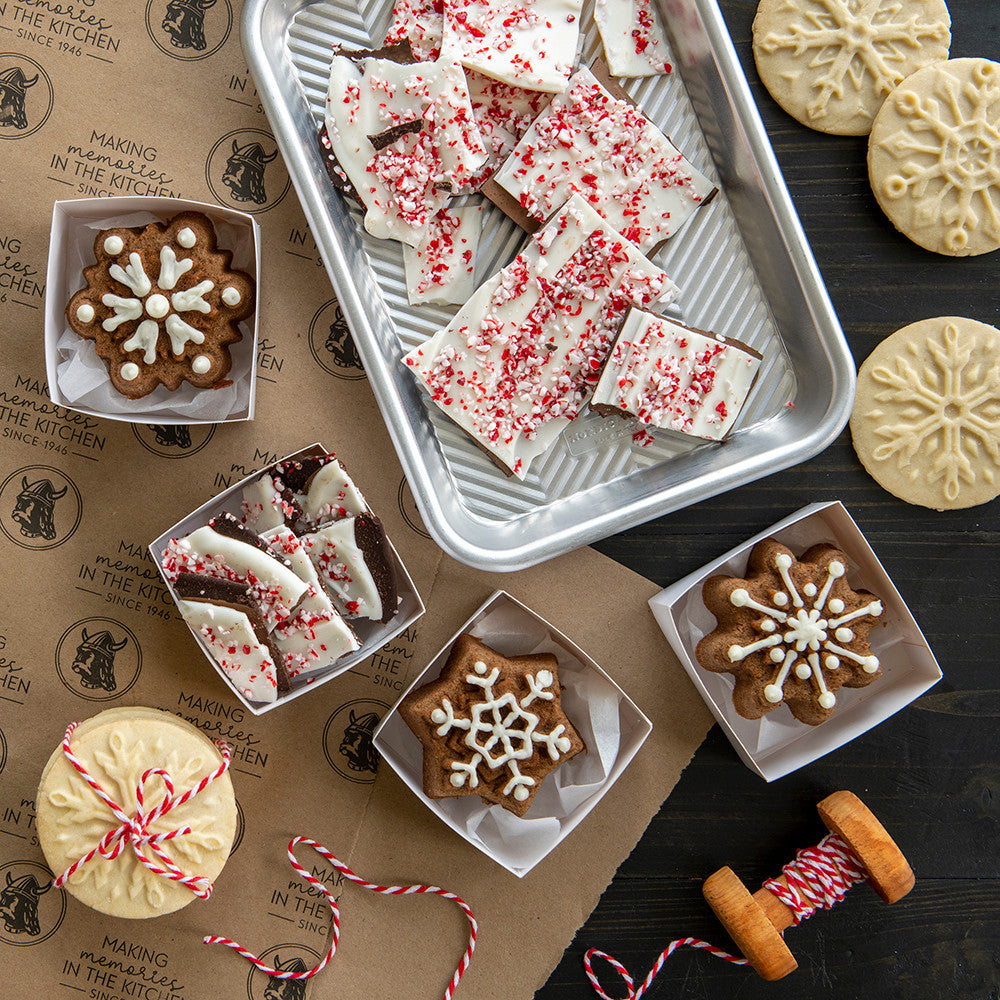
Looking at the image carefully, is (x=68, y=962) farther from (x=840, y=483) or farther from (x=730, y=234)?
(x=730, y=234)

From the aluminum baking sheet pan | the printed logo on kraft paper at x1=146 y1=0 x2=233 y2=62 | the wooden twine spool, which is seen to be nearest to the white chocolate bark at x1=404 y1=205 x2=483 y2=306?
the aluminum baking sheet pan

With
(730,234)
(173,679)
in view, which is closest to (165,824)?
(173,679)

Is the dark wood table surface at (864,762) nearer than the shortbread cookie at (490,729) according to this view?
No

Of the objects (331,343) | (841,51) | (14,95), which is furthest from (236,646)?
(841,51)

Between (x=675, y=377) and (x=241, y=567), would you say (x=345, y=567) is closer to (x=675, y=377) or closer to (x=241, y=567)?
(x=241, y=567)

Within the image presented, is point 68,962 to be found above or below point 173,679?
below

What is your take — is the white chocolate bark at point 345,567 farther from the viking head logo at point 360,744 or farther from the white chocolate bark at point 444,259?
the white chocolate bark at point 444,259

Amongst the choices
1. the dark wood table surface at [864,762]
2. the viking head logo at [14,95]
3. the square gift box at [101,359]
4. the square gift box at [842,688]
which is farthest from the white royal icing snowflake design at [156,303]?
Answer: the square gift box at [842,688]
